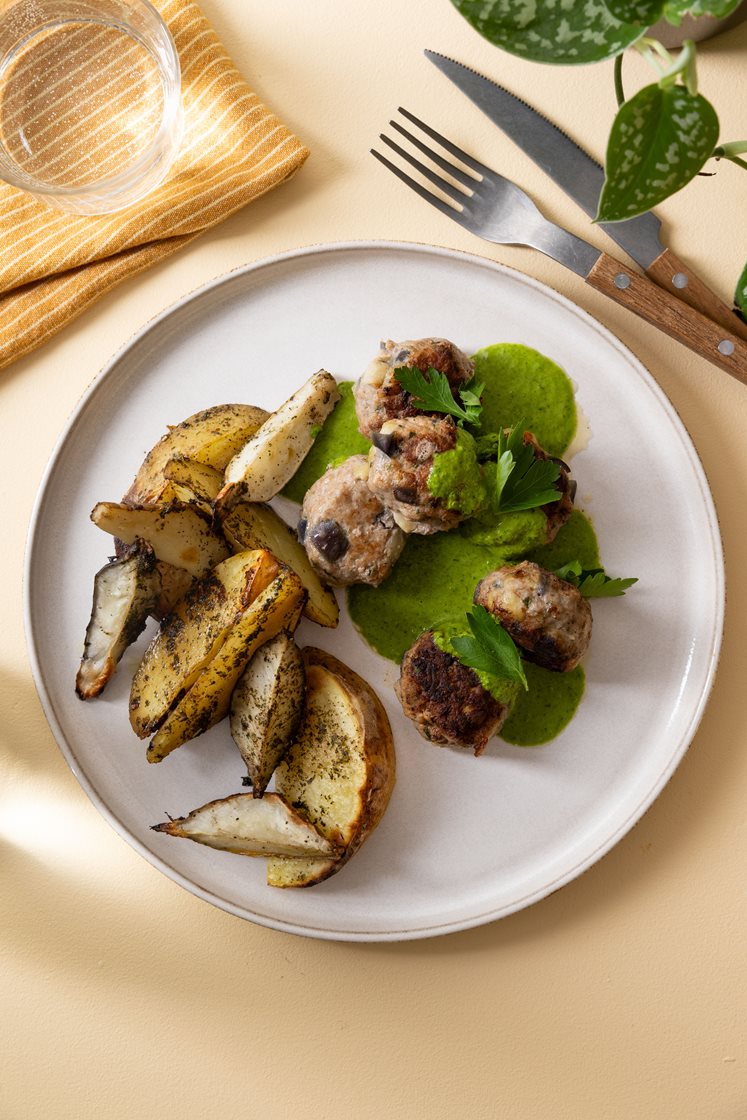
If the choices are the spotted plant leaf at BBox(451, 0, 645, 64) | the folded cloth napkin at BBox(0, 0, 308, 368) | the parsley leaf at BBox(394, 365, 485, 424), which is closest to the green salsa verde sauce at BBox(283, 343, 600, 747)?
the parsley leaf at BBox(394, 365, 485, 424)

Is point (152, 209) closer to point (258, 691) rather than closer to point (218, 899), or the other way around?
point (258, 691)

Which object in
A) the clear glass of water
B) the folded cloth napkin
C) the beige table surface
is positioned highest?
the clear glass of water

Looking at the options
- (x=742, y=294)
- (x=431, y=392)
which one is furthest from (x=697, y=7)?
(x=431, y=392)

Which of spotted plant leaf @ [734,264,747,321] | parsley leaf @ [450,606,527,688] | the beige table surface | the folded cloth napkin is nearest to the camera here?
spotted plant leaf @ [734,264,747,321]

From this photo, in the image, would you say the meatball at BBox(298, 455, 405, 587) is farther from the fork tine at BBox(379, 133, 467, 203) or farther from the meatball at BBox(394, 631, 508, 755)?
the fork tine at BBox(379, 133, 467, 203)

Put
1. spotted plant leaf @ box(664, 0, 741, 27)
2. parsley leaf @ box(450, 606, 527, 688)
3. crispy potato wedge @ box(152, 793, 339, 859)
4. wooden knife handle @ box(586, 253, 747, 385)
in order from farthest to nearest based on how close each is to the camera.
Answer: wooden knife handle @ box(586, 253, 747, 385)
crispy potato wedge @ box(152, 793, 339, 859)
parsley leaf @ box(450, 606, 527, 688)
spotted plant leaf @ box(664, 0, 741, 27)

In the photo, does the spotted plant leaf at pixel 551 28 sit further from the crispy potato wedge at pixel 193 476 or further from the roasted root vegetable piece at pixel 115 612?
the roasted root vegetable piece at pixel 115 612

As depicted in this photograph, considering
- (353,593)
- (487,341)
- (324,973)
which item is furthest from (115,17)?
(324,973)

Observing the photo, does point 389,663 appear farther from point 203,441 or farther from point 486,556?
point 203,441
